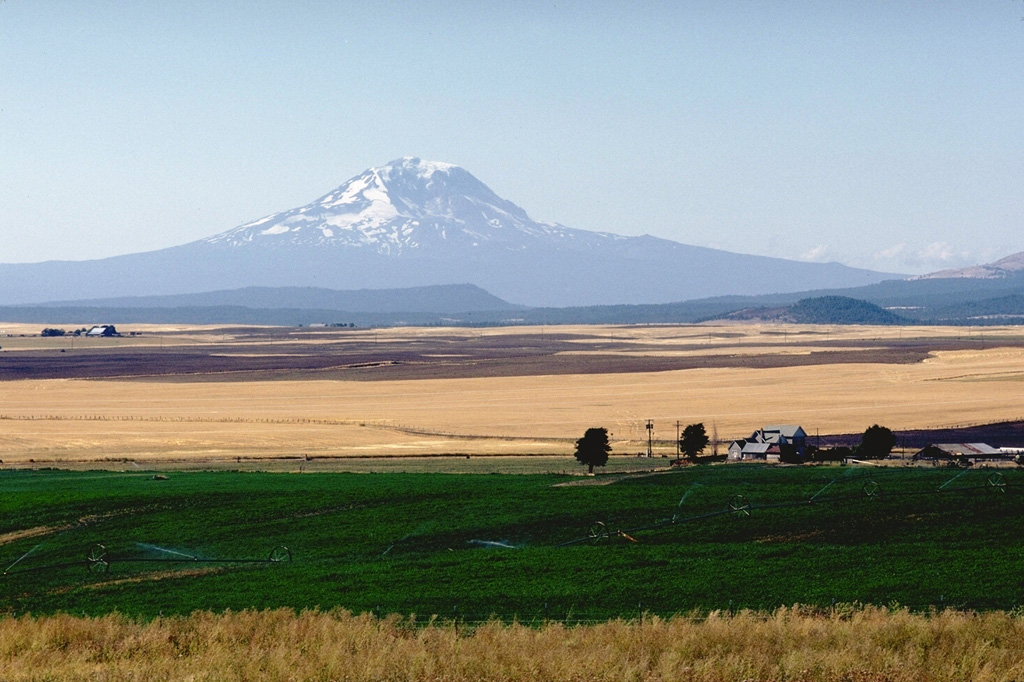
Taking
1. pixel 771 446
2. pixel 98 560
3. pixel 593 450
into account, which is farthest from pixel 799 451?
pixel 98 560

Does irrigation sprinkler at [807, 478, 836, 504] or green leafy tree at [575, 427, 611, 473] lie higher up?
irrigation sprinkler at [807, 478, 836, 504]

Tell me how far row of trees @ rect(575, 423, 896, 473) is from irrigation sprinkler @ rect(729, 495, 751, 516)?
1797 cm

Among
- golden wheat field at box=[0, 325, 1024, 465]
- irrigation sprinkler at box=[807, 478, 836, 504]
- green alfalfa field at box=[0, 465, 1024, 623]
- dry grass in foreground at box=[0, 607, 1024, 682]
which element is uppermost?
dry grass in foreground at box=[0, 607, 1024, 682]

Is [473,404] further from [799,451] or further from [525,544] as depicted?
[525,544]

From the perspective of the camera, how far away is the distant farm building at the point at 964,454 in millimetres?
59906

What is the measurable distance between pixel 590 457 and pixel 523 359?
369 ft

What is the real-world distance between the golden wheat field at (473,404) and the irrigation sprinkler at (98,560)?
103 feet

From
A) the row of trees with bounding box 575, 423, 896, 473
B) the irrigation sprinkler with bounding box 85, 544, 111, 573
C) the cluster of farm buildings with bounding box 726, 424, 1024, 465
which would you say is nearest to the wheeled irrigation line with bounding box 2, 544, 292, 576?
the irrigation sprinkler with bounding box 85, 544, 111, 573

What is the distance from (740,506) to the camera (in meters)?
39.3

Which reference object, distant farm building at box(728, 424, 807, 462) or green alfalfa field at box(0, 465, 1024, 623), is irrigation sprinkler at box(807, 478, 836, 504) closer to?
green alfalfa field at box(0, 465, 1024, 623)

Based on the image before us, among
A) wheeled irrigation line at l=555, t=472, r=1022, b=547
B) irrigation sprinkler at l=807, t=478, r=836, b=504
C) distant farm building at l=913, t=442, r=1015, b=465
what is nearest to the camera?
wheeled irrigation line at l=555, t=472, r=1022, b=547

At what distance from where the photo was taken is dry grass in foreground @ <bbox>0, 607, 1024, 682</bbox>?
19094mm

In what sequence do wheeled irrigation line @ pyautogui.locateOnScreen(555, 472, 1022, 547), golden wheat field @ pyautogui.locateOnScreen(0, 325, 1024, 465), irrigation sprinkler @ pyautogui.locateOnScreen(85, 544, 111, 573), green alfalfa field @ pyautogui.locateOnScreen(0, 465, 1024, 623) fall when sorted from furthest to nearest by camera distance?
1. golden wheat field @ pyautogui.locateOnScreen(0, 325, 1024, 465)
2. wheeled irrigation line @ pyautogui.locateOnScreen(555, 472, 1022, 547)
3. irrigation sprinkler @ pyautogui.locateOnScreen(85, 544, 111, 573)
4. green alfalfa field @ pyautogui.locateOnScreen(0, 465, 1024, 623)

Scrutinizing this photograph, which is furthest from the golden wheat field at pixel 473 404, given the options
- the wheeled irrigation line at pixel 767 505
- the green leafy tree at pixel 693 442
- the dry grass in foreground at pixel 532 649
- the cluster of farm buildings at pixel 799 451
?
the dry grass in foreground at pixel 532 649
